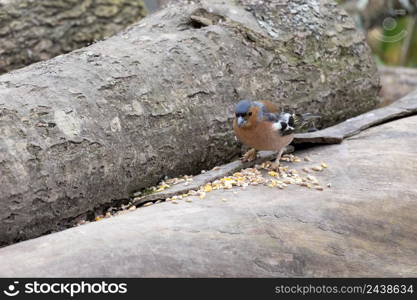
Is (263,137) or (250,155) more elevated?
(263,137)

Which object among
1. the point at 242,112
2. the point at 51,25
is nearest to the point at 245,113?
the point at 242,112

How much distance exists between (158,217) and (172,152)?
3.09ft

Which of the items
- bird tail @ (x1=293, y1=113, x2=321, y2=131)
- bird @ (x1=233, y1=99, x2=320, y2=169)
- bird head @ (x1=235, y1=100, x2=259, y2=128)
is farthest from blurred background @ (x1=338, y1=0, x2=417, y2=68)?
bird head @ (x1=235, y1=100, x2=259, y2=128)

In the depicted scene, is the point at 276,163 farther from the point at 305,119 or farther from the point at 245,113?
the point at 305,119

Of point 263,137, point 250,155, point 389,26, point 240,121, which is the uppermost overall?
point 240,121

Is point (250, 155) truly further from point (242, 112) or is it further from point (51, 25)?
point (51, 25)

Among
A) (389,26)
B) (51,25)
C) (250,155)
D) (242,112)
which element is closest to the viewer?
(242,112)

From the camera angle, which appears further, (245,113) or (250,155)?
(250,155)

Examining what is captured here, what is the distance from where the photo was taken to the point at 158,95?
407 cm

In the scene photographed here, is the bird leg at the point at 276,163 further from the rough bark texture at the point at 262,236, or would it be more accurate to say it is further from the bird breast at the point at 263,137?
the rough bark texture at the point at 262,236

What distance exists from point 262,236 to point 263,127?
1.06 metres

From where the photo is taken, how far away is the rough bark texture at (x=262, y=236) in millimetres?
2766

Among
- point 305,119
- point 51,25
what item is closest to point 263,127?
point 305,119

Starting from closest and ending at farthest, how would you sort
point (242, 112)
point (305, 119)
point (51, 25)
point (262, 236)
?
point (262, 236) → point (242, 112) → point (305, 119) → point (51, 25)
